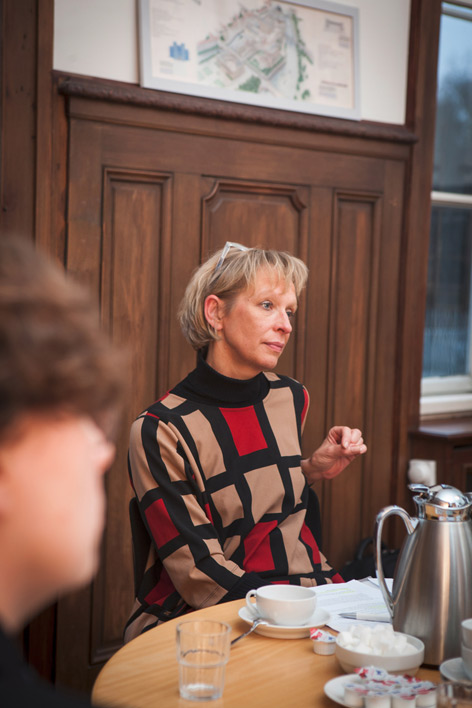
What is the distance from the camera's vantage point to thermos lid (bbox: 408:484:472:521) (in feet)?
3.79

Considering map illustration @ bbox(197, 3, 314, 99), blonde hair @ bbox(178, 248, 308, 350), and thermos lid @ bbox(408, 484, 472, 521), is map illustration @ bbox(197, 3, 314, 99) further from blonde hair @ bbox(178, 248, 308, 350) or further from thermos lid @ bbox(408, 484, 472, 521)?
thermos lid @ bbox(408, 484, 472, 521)

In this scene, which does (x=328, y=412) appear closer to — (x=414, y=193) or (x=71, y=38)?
(x=414, y=193)

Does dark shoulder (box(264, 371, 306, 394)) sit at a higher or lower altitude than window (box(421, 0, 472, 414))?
lower

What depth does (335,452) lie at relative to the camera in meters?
1.90

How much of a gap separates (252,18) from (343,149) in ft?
1.83

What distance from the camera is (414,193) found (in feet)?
10.0

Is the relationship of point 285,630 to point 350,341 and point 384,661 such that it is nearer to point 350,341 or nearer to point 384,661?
point 384,661

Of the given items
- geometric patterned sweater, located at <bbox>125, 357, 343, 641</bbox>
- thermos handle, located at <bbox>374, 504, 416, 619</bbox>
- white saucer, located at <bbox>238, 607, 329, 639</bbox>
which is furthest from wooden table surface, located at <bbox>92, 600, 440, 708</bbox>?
geometric patterned sweater, located at <bbox>125, 357, 343, 641</bbox>

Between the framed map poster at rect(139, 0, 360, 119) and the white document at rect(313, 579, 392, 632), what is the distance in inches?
63.9

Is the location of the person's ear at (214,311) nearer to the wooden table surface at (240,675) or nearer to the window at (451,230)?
the wooden table surface at (240,675)

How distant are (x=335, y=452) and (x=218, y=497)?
32 cm

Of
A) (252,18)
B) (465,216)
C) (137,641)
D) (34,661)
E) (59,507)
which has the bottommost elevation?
(34,661)

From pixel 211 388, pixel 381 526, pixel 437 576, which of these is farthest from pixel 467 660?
pixel 211 388

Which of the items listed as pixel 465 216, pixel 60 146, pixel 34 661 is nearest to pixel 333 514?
pixel 34 661
